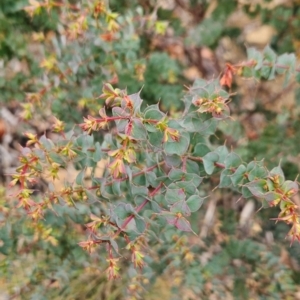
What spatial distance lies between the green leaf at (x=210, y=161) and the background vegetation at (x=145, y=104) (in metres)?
0.25

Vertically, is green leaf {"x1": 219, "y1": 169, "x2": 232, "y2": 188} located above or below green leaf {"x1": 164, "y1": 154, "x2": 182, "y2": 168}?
below

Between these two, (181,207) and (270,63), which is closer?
(181,207)

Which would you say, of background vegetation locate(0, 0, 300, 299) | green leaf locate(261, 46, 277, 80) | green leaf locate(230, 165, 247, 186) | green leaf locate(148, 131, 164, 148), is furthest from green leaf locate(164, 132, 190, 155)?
green leaf locate(261, 46, 277, 80)

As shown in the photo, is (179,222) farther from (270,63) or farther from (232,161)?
(270,63)

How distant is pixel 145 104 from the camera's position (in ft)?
5.36

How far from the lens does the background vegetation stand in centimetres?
128

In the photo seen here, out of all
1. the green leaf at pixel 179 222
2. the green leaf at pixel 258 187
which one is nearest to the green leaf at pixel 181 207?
the green leaf at pixel 179 222

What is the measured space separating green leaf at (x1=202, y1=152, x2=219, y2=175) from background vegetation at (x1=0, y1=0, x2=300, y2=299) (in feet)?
0.81

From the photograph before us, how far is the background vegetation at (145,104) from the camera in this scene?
128 cm

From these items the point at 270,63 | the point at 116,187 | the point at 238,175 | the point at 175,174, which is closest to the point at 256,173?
the point at 238,175

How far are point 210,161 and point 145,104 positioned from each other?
2.41 feet

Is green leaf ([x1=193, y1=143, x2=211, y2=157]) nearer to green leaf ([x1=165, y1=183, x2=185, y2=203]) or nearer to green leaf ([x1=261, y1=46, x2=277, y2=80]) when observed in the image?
green leaf ([x1=165, y1=183, x2=185, y2=203])

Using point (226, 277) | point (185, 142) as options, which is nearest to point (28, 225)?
point (185, 142)

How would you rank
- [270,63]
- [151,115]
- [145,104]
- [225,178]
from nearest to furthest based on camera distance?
[151,115]
[225,178]
[270,63]
[145,104]
